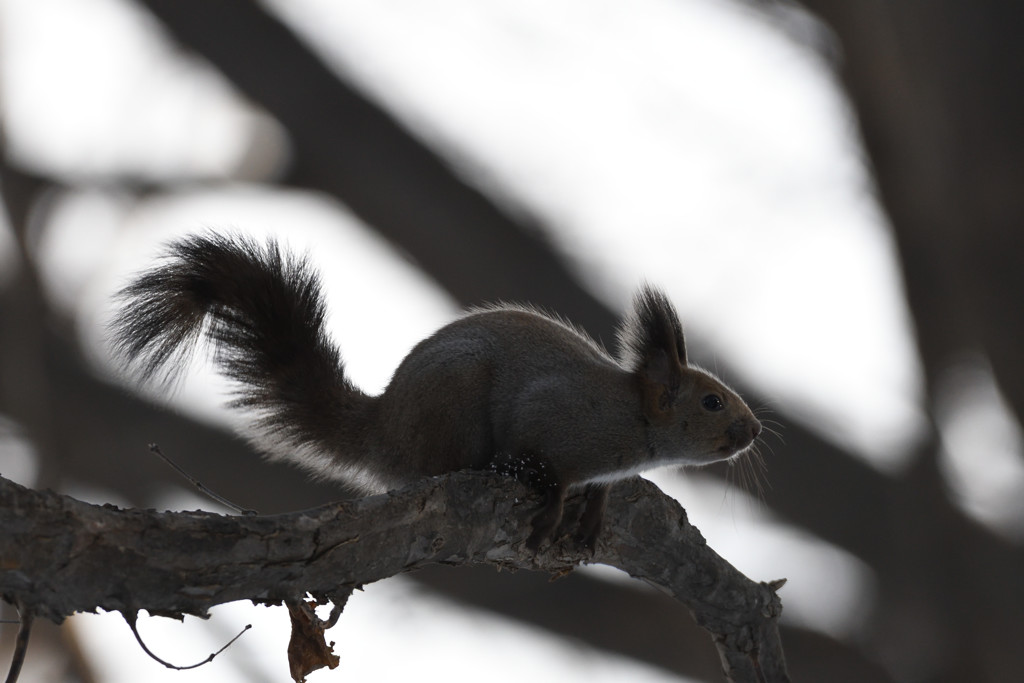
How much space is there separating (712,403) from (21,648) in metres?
1.23

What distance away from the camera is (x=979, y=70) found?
323 cm

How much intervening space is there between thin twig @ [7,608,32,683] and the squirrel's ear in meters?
1.08

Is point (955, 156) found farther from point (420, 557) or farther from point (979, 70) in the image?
point (420, 557)

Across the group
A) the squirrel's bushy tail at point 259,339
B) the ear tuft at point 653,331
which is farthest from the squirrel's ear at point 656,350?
the squirrel's bushy tail at point 259,339

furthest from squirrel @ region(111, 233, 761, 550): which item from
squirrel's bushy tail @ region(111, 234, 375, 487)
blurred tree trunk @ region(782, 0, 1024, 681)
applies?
blurred tree trunk @ region(782, 0, 1024, 681)

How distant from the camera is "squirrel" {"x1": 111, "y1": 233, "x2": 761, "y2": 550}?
1556 mm

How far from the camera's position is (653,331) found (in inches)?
72.3

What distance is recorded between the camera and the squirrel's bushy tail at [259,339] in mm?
1531

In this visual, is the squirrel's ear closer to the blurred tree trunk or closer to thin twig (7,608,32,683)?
thin twig (7,608,32,683)

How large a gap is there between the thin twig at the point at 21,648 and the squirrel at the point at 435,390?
686 mm

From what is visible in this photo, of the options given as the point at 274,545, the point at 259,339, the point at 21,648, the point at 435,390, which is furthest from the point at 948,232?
the point at 21,648

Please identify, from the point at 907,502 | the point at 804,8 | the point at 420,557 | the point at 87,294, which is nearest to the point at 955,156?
the point at 804,8

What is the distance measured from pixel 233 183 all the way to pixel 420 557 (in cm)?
218

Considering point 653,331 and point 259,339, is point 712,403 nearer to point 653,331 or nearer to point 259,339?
point 653,331
